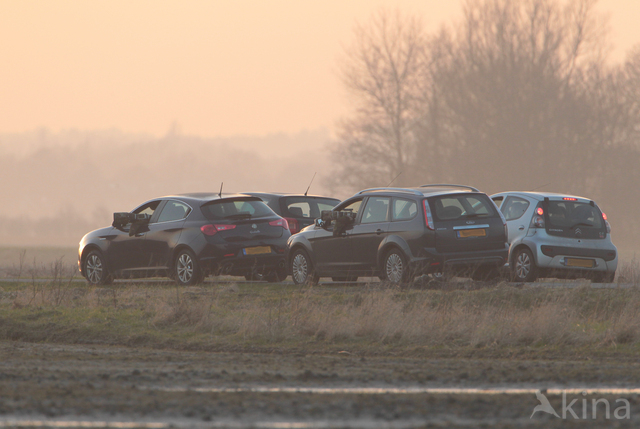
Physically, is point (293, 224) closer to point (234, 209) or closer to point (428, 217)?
point (234, 209)

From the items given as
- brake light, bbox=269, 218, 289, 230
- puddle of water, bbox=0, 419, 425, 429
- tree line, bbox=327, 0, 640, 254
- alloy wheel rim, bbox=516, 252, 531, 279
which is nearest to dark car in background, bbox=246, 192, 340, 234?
brake light, bbox=269, 218, 289, 230

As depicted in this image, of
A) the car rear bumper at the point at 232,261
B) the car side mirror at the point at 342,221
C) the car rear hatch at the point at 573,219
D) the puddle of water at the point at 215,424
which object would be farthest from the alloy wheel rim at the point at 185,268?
the puddle of water at the point at 215,424

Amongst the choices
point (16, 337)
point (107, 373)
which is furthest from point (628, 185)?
point (107, 373)

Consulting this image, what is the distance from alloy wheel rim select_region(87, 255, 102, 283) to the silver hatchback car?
7.92 meters

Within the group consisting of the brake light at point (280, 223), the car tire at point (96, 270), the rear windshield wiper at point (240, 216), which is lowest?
the car tire at point (96, 270)

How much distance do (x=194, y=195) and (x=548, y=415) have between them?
40.4ft

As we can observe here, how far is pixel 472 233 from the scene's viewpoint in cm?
1488

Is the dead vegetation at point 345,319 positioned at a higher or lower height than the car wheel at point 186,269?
lower

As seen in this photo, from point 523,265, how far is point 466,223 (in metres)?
2.44

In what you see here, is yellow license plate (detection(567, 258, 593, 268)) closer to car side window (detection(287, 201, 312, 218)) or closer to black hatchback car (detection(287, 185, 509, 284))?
black hatchback car (detection(287, 185, 509, 284))

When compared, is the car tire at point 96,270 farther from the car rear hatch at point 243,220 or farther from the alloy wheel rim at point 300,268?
the alloy wheel rim at point 300,268

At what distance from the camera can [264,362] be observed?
342 inches

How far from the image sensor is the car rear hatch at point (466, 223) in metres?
14.7

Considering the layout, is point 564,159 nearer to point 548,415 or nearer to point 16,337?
point 16,337
